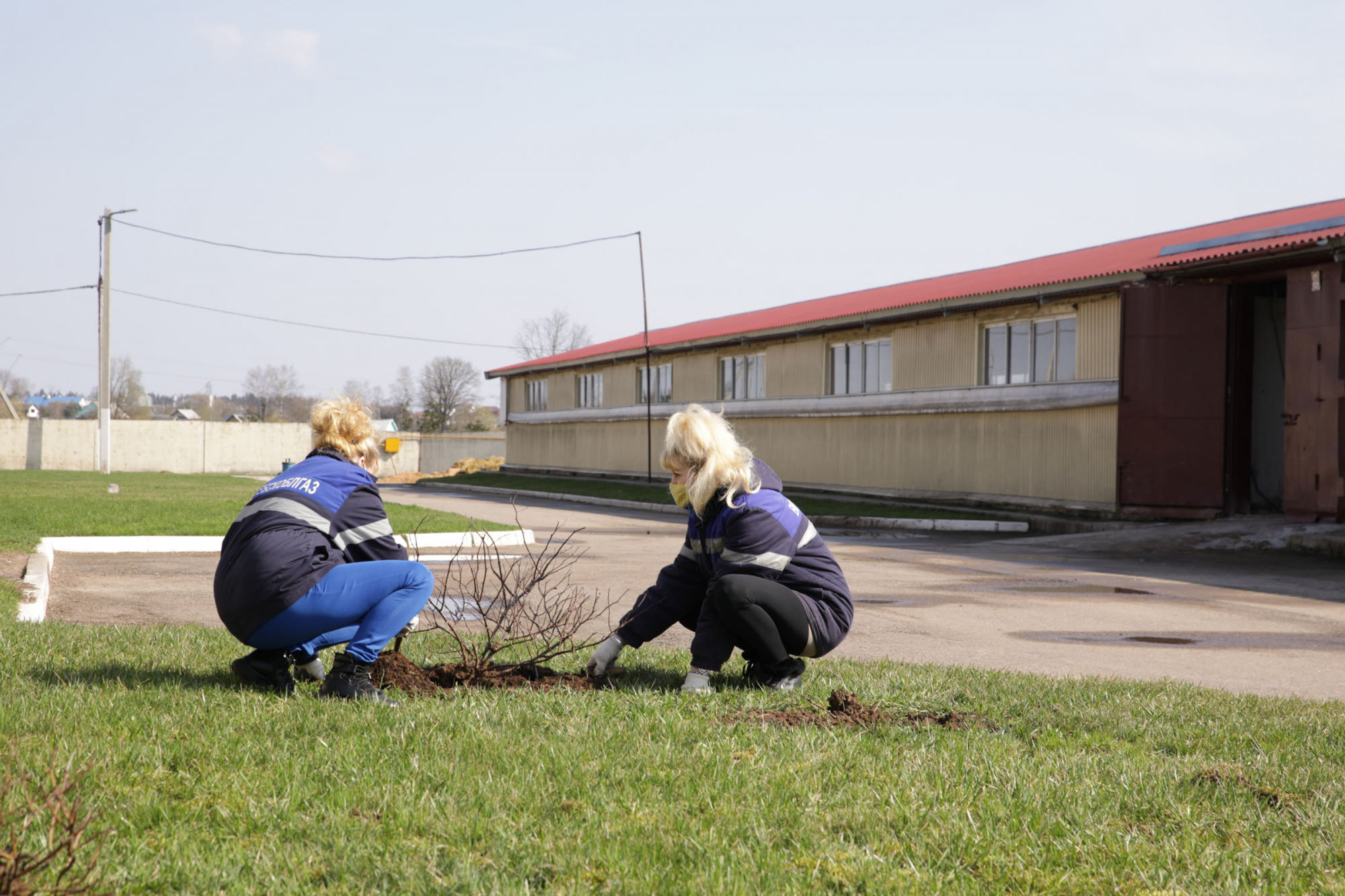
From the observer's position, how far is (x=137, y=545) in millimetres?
15039

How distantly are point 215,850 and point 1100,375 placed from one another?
21339 millimetres

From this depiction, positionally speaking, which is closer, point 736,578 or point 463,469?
point 736,578

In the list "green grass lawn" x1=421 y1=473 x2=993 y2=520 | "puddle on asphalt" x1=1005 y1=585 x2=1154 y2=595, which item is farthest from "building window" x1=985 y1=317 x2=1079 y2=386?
"puddle on asphalt" x1=1005 y1=585 x2=1154 y2=595

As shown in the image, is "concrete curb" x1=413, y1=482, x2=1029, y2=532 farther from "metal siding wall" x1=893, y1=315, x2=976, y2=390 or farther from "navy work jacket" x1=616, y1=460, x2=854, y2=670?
"navy work jacket" x1=616, y1=460, x2=854, y2=670

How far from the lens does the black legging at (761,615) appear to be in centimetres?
547

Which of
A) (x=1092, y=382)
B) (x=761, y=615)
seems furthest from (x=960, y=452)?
(x=761, y=615)

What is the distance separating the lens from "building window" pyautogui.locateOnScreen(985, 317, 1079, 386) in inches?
918

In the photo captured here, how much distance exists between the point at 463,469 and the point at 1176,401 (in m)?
45.6

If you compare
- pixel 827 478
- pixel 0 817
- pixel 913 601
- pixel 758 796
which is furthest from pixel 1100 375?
pixel 0 817

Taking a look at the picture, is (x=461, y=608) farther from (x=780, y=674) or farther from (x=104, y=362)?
(x=104, y=362)

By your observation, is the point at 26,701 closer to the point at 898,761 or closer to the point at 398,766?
the point at 398,766

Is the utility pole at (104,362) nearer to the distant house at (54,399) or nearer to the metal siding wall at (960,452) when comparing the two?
the metal siding wall at (960,452)

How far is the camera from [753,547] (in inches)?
221

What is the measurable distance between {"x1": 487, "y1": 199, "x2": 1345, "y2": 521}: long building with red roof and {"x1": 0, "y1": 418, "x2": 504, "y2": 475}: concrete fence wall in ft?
93.1
